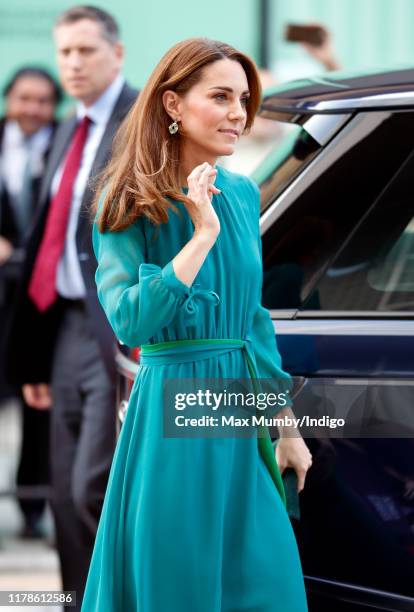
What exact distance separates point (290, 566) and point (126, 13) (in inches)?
272

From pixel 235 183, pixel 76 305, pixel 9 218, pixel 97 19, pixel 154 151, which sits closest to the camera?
pixel 154 151

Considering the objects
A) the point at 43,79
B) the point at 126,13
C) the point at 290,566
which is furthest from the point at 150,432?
the point at 126,13

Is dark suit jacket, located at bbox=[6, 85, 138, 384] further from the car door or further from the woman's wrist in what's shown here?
the woman's wrist

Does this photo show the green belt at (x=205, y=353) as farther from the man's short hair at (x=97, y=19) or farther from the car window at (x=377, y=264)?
the man's short hair at (x=97, y=19)

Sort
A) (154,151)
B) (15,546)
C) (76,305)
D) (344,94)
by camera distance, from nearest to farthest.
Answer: (154,151)
(344,94)
(76,305)
(15,546)

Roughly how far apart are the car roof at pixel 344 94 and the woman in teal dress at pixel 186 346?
1.34 ft

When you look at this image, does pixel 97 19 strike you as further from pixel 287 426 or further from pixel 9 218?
pixel 287 426

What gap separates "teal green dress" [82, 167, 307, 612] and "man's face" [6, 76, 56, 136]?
4.06m

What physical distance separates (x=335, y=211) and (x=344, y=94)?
0.32 meters

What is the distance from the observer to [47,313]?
192 inches

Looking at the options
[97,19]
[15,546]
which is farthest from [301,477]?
[15,546]

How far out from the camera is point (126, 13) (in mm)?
9266

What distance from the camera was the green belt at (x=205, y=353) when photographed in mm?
2887

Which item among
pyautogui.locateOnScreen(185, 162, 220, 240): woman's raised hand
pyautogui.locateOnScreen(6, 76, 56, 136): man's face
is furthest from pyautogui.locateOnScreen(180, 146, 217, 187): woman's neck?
pyautogui.locateOnScreen(6, 76, 56, 136): man's face
